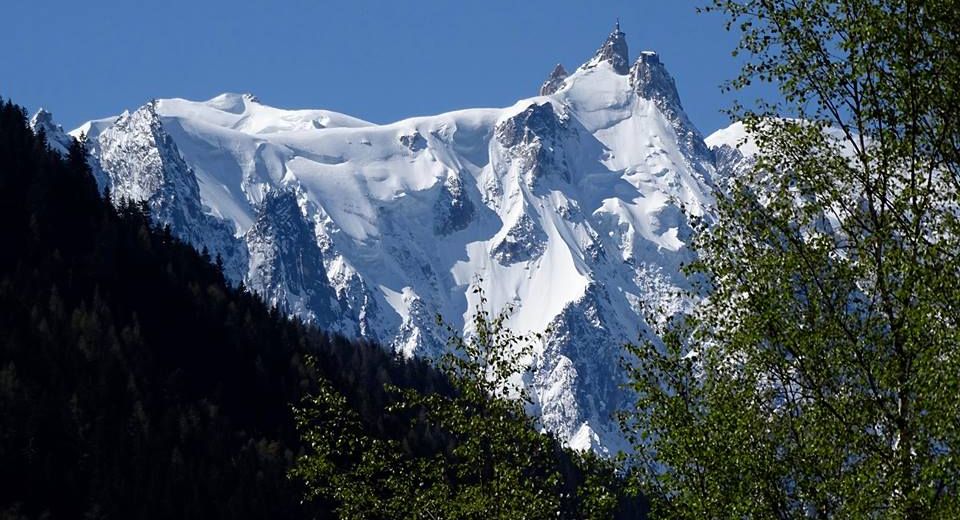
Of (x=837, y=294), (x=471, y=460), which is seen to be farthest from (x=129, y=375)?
(x=837, y=294)

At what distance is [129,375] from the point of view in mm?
143500

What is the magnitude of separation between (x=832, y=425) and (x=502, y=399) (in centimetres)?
1029

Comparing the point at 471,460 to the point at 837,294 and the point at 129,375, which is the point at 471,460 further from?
the point at 129,375

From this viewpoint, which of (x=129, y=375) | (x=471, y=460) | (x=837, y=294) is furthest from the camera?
(x=129, y=375)

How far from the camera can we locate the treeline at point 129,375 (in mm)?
122938

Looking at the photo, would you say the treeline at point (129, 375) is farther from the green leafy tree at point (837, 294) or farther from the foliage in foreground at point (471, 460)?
the green leafy tree at point (837, 294)

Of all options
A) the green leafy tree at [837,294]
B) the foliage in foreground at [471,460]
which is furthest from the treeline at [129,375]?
the green leafy tree at [837,294]

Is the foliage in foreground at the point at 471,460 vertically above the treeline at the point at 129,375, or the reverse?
the treeline at the point at 129,375

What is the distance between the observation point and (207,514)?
123 metres

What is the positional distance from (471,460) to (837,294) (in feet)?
35.9

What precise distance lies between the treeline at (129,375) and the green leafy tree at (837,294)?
72.4m

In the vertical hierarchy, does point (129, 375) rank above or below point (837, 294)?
above

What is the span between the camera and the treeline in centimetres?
12294

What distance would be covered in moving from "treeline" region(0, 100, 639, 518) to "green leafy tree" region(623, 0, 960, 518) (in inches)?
2849
